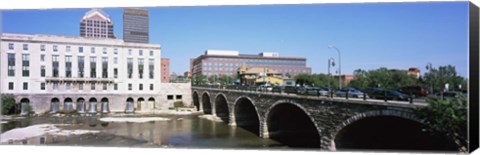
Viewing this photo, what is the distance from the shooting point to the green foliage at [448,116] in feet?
43.5

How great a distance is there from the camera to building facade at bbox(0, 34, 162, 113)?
125 ft

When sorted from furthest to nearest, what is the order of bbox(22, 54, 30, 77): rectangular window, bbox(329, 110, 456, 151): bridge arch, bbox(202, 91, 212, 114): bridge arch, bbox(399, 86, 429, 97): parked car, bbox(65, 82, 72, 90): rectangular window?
1. bbox(202, 91, 212, 114): bridge arch
2. bbox(65, 82, 72, 90): rectangular window
3. bbox(22, 54, 30, 77): rectangular window
4. bbox(399, 86, 429, 97): parked car
5. bbox(329, 110, 456, 151): bridge arch

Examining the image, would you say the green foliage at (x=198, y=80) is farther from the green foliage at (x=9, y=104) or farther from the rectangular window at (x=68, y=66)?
the green foliage at (x=9, y=104)

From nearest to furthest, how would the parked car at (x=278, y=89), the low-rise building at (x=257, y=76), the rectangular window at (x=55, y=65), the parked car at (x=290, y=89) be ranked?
Answer: the parked car at (x=290, y=89), the parked car at (x=278, y=89), the rectangular window at (x=55, y=65), the low-rise building at (x=257, y=76)

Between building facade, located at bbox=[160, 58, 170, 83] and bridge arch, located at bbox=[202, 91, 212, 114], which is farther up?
building facade, located at bbox=[160, 58, 170, 83]

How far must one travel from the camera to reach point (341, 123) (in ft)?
56.9

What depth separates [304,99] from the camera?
20.7 meters

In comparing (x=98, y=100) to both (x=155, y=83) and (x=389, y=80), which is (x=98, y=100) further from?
(x=389, y=80)

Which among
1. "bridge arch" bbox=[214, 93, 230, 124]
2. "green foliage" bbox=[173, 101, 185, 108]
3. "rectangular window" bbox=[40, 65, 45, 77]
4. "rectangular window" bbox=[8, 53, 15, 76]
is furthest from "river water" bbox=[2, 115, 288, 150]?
"green foliage" bbox=[173, 101, 185, 108]

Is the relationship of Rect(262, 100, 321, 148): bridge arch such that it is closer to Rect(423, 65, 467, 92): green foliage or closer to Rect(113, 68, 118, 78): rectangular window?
Rect(423, 65, 467, 92): green foliage

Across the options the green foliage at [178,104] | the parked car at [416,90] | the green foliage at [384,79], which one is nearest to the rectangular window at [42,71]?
the green foliage at [178,104]

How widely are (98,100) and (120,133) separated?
64.4 feet

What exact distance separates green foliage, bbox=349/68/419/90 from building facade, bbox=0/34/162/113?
24.7 m

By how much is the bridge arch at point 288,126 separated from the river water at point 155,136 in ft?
3.51
